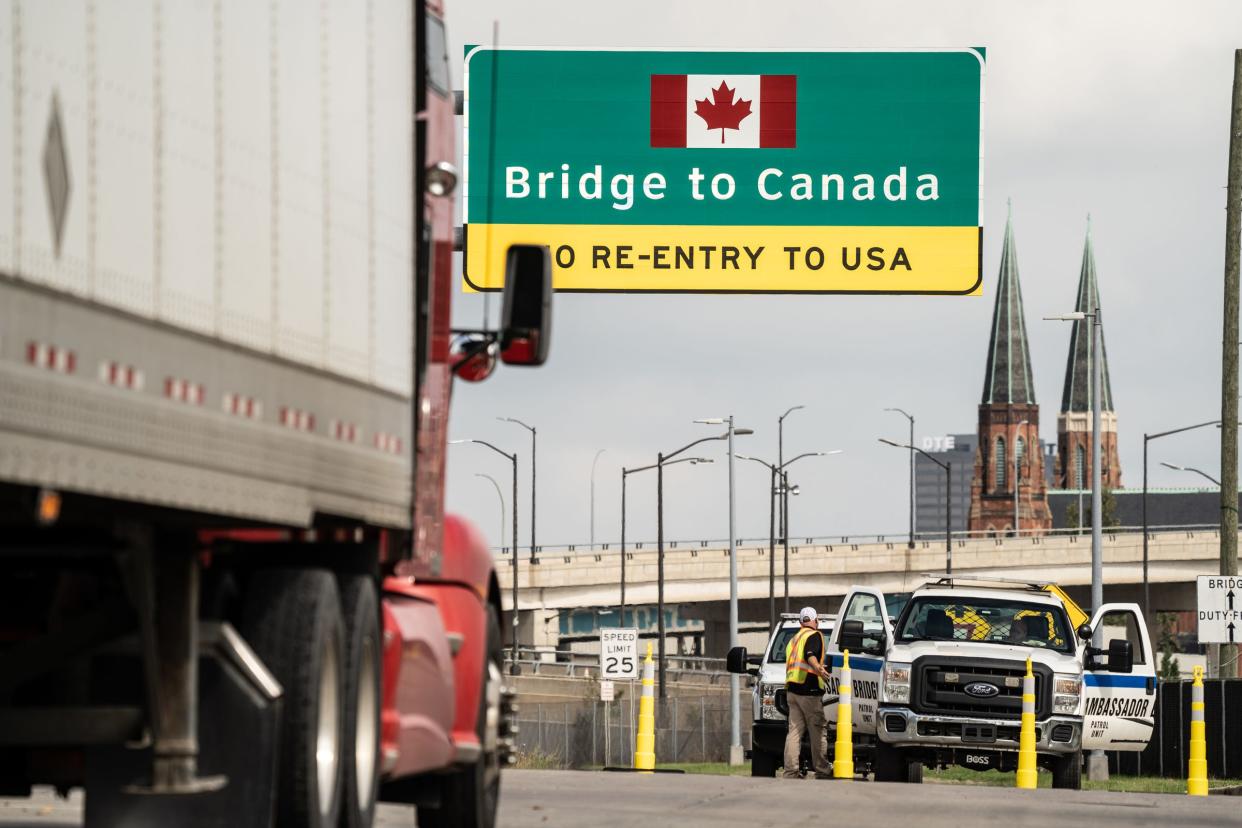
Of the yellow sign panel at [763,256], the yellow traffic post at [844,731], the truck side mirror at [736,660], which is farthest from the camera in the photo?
the truck side mirror at [736,660]

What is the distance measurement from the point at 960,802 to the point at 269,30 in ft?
37.7

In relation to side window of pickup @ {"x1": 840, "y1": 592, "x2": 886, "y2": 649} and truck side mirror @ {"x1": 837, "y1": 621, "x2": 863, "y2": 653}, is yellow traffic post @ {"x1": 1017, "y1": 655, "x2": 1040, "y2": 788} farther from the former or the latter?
side window of pickup @ {"x1": 840, "y1": 592, "x2": 886, "y2": 649}

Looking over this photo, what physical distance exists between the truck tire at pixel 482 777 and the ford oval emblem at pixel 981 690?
1275 centimetres

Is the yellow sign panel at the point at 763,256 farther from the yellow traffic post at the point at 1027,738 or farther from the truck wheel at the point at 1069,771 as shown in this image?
the truck wheel at the point at 1069,771

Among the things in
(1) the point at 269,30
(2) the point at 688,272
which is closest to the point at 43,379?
(1) the point at 269,30

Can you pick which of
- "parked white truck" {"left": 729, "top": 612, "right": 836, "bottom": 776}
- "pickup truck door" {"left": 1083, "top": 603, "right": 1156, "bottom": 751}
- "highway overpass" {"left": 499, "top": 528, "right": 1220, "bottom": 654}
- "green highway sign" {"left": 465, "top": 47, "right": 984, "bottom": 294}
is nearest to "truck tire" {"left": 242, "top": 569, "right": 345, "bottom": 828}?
"green highway sign" {"left": 465, "top": 47, "right": 984, "bottom": 294}

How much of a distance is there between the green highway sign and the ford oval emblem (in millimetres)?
4018

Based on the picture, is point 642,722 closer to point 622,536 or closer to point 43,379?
point 43,379

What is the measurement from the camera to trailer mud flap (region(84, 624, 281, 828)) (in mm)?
8609

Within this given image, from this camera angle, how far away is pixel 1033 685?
24750mm

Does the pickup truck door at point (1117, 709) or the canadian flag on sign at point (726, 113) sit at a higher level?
the canadian flag on sign at point (726, 113)

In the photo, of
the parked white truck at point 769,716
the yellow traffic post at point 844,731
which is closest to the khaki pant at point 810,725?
the yellow traffic post at point 844,731

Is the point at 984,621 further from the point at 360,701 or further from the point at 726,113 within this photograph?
the point at 360,701

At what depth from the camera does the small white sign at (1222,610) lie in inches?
1289
